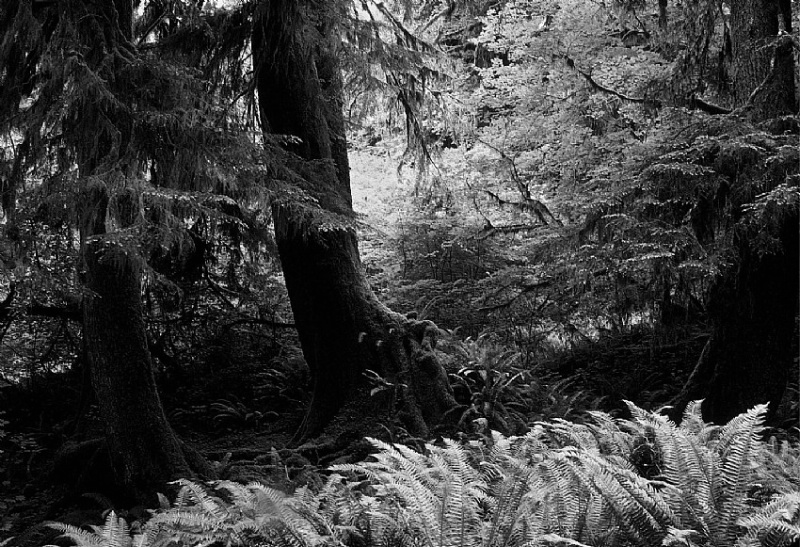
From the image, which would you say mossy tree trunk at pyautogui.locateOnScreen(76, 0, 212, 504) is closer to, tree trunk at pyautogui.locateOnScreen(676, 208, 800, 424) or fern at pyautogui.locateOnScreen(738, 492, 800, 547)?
fern at pyautogui.locateOnScreen(738, 492, 800, 547)

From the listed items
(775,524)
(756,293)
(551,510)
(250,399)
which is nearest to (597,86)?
(756,293)

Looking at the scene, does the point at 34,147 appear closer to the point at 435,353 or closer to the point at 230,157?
the point at 230,157

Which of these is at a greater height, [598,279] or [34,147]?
[34,147]

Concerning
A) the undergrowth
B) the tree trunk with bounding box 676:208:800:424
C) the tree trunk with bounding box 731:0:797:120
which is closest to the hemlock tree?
the undergrowth

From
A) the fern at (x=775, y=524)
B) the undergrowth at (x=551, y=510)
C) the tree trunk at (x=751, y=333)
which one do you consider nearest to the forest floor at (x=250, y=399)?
the tree trunk at (x=751, y=333)

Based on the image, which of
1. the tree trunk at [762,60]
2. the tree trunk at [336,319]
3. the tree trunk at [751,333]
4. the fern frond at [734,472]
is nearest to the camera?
the fern frond at [734,472]

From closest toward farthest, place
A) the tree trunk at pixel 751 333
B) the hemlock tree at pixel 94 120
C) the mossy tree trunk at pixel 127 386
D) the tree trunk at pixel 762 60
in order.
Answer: the hemlock tree at pixel 94 120 → the mossy tree trunk at pixel 127 386 → the tree trunk at pixel 762 60 → the tree trunk at pixel 751 333

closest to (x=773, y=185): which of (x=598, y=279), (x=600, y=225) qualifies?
(x=600, y=225)

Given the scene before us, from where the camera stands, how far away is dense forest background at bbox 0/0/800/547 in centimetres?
358

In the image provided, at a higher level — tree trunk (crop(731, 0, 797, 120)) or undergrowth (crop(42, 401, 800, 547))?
tree trunk (crop(731, 0, 797, 120))

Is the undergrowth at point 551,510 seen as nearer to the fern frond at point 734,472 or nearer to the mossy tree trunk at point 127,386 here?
the fern frond at point 734,472

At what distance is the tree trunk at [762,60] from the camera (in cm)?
663

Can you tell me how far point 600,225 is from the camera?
22.4ft

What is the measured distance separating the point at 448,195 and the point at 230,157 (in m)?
5.05
